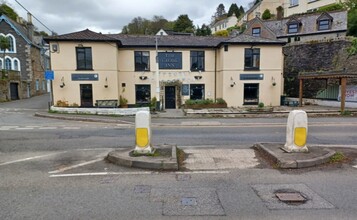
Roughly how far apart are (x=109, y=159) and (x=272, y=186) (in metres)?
4.21

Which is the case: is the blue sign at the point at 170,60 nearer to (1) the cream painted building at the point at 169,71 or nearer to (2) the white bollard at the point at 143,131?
(1) the cream painted building at the point at 169,71

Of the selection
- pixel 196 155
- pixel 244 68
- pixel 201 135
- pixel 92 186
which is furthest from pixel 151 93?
pixel 92 186

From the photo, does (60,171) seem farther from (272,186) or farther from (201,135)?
(201,135)

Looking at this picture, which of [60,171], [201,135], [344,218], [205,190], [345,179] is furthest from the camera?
[201,135]

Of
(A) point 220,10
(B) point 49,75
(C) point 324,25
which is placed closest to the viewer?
(B) point 49,75

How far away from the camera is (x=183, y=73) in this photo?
76.0ft

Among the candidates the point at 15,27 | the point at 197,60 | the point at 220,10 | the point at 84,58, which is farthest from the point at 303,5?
the point at 220,10

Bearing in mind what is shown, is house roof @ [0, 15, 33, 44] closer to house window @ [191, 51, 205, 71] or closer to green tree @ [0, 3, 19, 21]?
green tree @ [0, 3, 19, 21]

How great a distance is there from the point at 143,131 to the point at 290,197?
12.6 feet

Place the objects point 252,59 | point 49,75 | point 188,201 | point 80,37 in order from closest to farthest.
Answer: point 188,201 < point 49,75 < point 80,37 < point 252,59

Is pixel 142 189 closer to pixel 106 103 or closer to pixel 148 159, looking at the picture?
pixel 148 159

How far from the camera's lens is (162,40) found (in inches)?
936

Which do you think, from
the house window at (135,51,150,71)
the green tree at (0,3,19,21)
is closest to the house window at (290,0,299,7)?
the house window at (135,51,150,71)

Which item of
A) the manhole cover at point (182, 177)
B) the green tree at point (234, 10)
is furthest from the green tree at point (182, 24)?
the manhole cover at point (182, 177)
